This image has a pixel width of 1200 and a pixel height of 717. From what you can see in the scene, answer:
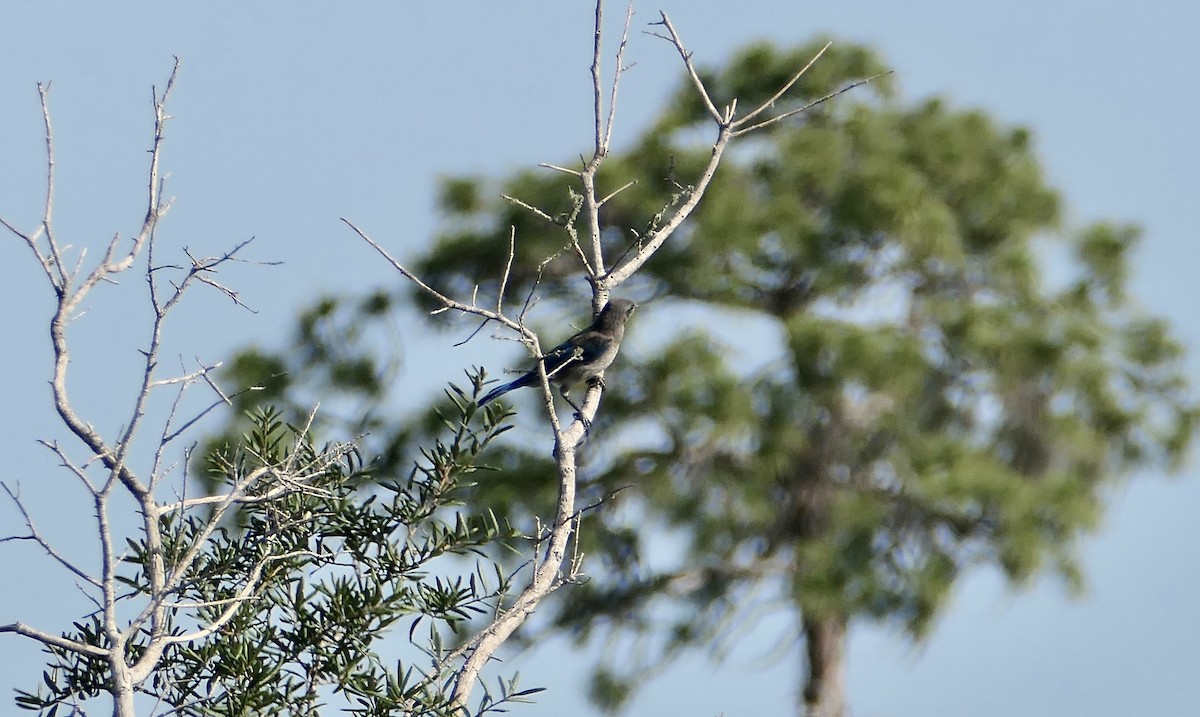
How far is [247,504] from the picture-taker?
341 cm

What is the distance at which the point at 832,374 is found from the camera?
9.96m

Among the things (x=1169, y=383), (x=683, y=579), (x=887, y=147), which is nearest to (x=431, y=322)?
(x=683, y=579)

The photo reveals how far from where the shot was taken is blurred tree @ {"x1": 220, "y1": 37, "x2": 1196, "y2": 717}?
1006 cm

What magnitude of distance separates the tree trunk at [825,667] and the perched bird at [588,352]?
5600mm

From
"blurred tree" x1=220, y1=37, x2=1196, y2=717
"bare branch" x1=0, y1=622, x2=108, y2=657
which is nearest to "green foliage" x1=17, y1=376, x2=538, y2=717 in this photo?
"bare branch" x1=0, y1=622, x2=108, y2=657

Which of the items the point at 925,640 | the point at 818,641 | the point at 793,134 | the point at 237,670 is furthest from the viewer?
the point at 793,134

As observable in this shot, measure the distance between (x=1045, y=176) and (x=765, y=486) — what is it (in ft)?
13.3

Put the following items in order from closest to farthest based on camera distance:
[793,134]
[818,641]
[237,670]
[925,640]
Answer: [237,670] → [925,640] → [818,641] → [793,134]

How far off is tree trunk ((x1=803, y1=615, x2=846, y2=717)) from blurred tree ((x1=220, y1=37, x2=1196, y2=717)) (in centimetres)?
3

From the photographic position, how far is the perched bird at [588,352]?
533cm

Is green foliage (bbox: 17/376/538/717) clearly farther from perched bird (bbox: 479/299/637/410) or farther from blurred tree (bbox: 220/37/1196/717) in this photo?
blurred tree (bbox: 220/37/1196/717)

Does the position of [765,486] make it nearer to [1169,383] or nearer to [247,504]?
[1169,383]

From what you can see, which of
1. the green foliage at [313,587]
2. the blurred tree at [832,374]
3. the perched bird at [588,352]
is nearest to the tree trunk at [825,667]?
the blurred tree at [832,374]

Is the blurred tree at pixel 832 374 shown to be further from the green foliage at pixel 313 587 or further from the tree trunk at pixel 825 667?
the green foliage at pixel 313 587
